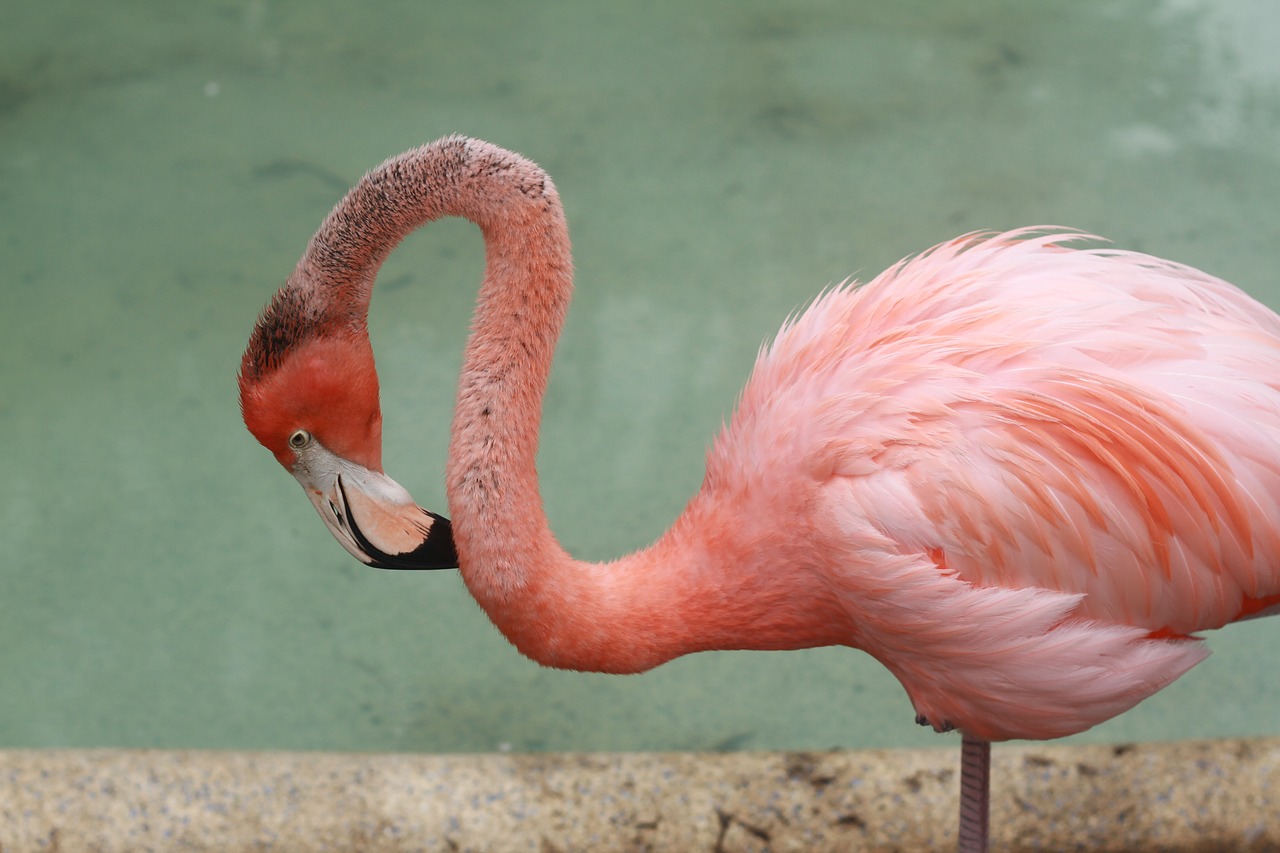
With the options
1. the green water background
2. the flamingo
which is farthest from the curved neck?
the green water background

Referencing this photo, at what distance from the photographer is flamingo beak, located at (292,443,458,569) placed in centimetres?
216

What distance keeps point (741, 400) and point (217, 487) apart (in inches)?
91.1

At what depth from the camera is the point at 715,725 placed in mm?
3410

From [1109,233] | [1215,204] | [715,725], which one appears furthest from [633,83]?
[715,725]

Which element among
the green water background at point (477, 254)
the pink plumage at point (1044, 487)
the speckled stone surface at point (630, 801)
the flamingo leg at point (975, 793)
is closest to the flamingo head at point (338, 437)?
the pink plumage at point (1044, 487)

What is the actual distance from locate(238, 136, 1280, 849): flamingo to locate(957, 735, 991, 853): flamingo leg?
199mm

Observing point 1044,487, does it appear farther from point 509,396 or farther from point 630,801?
point 630,801

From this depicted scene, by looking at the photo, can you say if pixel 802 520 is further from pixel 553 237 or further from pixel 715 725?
pixel 715 725

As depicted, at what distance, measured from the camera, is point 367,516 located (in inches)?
85.0

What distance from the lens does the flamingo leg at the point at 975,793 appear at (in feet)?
7.98

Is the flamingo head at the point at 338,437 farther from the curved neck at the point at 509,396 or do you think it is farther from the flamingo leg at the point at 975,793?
the flamingo leg at the point at 975,793

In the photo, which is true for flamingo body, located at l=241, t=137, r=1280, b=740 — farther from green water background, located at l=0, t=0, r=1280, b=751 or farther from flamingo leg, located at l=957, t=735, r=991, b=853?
green water background, located at l=0, t=0, r=1280, b=751

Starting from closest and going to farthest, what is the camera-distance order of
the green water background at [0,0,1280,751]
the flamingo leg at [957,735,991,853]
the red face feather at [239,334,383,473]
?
the red face feather at [239,334,383,473]
the flamingo leg at [957,735,991,853]
the green water background at [0,0,1280,751]

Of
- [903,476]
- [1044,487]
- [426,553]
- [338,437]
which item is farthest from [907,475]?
[338,437]
